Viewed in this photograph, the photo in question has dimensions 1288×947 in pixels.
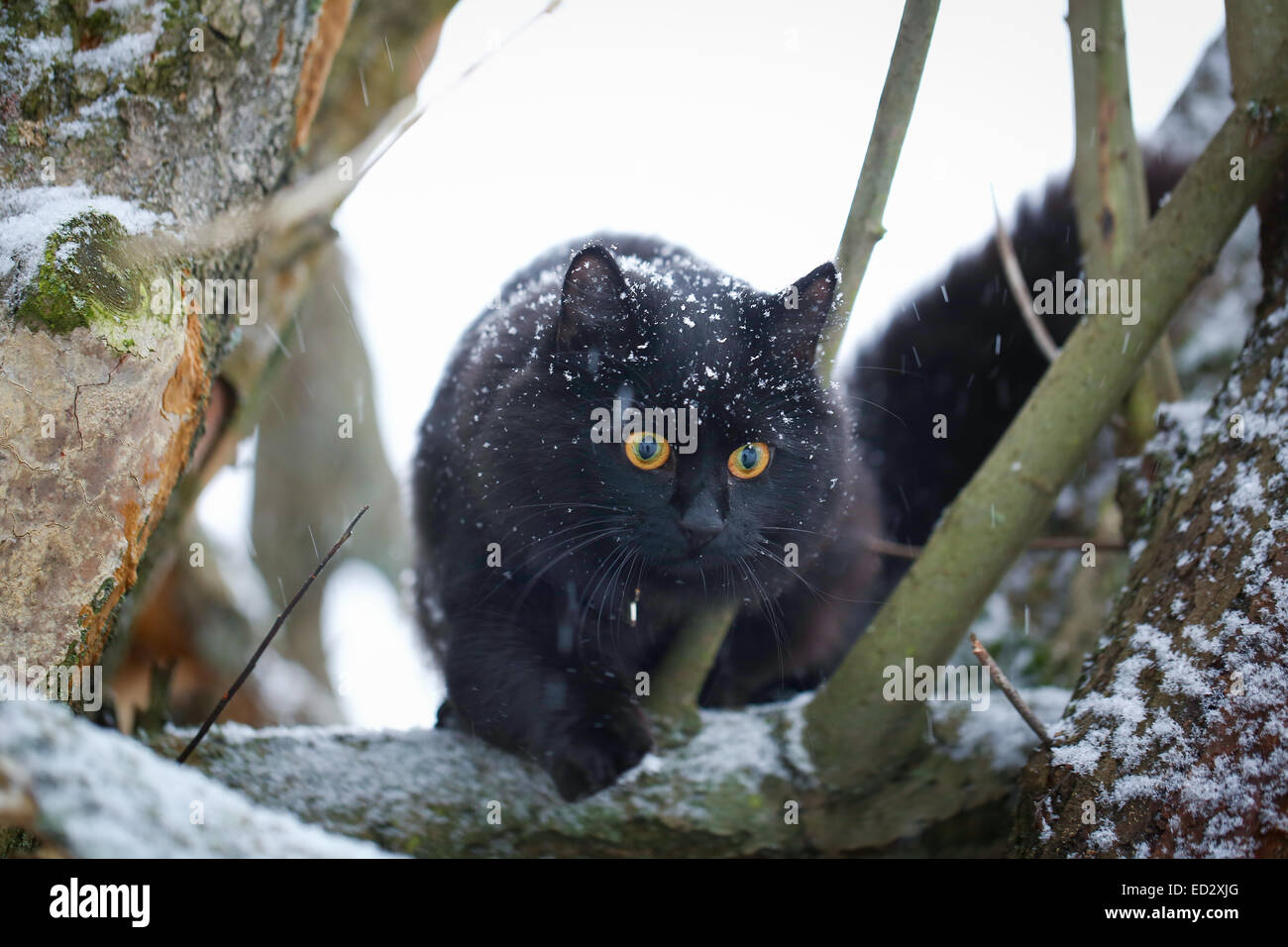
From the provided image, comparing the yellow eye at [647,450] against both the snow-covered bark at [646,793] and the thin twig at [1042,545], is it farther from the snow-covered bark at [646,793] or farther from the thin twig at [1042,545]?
the thin twig at [1042,545]

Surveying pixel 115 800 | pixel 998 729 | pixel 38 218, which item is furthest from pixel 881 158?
pixel 115 800

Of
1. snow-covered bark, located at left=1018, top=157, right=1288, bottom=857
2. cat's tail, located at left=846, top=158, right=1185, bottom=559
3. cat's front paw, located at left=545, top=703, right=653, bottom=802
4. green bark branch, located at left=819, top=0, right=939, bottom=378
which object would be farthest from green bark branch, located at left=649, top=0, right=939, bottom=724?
cat's tail, located at left=846, top=158, right=1185, bottom=559

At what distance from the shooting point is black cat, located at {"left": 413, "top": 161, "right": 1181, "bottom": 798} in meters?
2.22

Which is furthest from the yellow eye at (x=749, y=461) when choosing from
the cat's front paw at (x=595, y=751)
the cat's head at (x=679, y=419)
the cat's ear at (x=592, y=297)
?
the cat's front paw at (x=595, y=751)

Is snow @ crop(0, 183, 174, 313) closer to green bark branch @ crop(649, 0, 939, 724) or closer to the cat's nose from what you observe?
the cat's nose

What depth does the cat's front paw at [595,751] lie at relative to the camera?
234 centimetres

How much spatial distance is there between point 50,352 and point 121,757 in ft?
3.29

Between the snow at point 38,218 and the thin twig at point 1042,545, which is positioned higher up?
the snow at point 38,218

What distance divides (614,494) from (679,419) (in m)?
0.28
